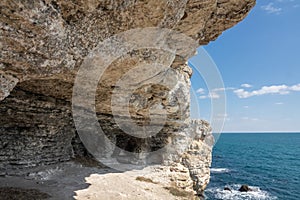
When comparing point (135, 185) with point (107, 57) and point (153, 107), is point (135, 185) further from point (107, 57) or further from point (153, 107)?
point (107, 57)

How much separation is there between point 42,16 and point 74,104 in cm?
932

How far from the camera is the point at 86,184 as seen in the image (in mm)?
12609

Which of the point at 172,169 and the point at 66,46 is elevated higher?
the point at 66,46

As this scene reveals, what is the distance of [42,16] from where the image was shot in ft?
17.9

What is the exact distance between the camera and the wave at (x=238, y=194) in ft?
108

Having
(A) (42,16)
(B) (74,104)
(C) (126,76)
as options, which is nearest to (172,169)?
(B) (74,104)

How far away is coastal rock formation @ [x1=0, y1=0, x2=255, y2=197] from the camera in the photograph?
582cm

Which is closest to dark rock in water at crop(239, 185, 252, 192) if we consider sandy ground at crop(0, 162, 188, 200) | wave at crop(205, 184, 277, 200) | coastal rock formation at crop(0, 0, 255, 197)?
wave at crop(205, 184, 277, 200)

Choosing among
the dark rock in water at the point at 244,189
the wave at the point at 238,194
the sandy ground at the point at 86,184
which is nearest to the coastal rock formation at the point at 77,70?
the sandy ground at the point at 86,184

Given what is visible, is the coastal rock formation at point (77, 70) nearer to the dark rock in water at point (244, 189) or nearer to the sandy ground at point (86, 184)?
the sandy ground at point (86, 184)

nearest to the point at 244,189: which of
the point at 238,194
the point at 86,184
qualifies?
the point at 238,194

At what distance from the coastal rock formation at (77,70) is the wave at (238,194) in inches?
563

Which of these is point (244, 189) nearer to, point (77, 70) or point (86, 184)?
point (86, 184)

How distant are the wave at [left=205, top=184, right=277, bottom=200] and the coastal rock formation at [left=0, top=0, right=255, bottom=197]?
563 inches
